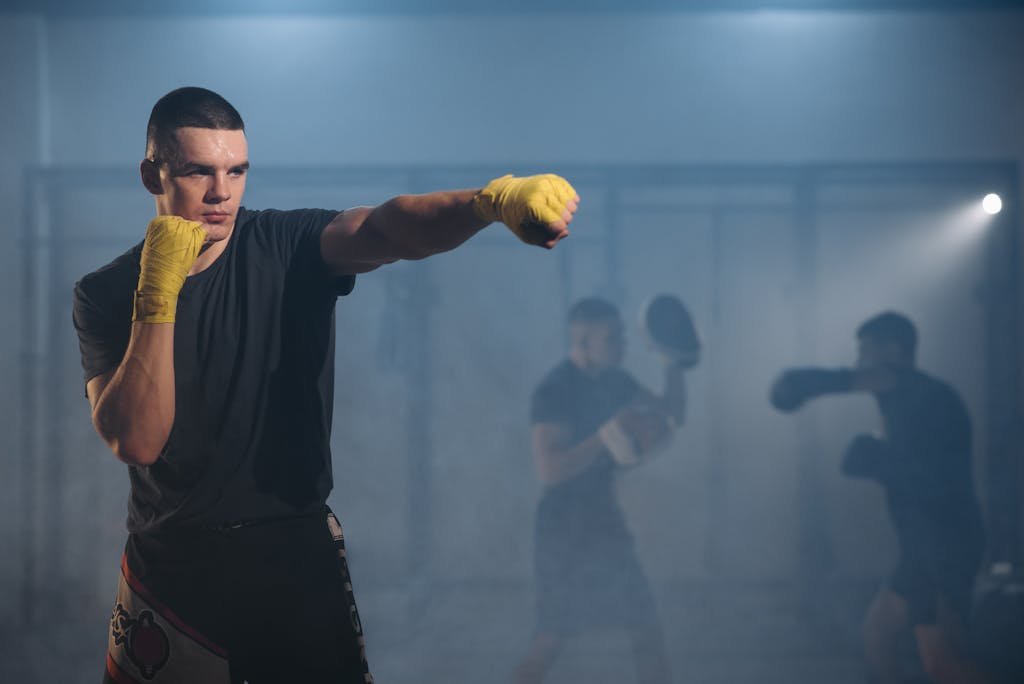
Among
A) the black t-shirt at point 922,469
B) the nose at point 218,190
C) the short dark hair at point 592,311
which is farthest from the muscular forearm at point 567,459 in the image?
the nose at point 218,190

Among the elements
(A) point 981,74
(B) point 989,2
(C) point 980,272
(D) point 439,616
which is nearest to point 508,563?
(D) point 439,616

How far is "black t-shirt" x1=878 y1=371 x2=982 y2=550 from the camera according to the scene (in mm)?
3377

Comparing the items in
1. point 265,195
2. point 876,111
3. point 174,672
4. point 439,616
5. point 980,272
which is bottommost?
point 439,616

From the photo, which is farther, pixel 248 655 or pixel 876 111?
pixel 876 111

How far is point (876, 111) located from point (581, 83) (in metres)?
1.19

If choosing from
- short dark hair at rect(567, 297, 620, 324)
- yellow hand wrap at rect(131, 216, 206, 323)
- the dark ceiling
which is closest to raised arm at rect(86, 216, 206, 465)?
yellow hand wrap at rect(131, 216, 206, 323)

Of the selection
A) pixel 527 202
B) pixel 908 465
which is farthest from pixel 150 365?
pixel 908 465

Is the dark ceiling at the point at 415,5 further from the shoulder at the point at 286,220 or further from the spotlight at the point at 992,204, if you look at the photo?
the shoulder at the point at 286,220

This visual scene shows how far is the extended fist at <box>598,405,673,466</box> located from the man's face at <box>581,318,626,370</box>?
20cm

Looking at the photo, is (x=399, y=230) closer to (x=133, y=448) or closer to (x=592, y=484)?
(x=133, y=448)

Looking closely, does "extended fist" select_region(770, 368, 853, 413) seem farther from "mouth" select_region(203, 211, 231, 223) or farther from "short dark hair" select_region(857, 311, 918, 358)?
"mouth" select_region(203, 211, 231, 223)

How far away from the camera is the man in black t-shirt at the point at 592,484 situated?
316 centimetres

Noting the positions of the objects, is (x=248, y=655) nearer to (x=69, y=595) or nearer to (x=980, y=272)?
(x=69, y=595)

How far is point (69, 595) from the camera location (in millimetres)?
3479
